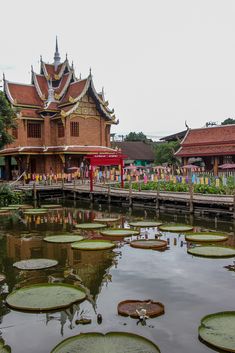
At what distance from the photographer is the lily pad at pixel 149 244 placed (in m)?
12.6

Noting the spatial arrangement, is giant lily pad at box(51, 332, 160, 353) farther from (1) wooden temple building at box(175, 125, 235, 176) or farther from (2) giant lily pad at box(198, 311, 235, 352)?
(1) wooden temple building at box(175, 125, 235, 176)

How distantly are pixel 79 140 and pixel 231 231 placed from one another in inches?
954

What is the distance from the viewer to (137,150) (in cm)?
5609

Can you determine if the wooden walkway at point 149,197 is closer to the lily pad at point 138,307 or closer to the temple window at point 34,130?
the temple window at point 34,130

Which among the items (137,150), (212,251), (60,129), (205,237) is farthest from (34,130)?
(212,251)

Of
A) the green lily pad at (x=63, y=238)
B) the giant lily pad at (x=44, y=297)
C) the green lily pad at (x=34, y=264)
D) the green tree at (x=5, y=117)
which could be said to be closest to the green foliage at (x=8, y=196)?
the green tree at (x=5, y=117)

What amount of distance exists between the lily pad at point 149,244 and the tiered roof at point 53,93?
2459 centimetres

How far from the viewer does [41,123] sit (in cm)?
3869

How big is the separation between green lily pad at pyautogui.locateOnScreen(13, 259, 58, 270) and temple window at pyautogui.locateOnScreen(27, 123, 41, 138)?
28202 millimetres

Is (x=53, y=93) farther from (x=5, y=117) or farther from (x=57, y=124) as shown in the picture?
(x=5, y=117)

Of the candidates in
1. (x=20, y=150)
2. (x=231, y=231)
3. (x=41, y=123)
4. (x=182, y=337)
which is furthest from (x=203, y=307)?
(x=41, y=123)

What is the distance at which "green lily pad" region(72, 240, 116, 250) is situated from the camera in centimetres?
1227

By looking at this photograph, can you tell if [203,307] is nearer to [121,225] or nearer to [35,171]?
[121,225]

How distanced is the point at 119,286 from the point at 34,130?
102ft
